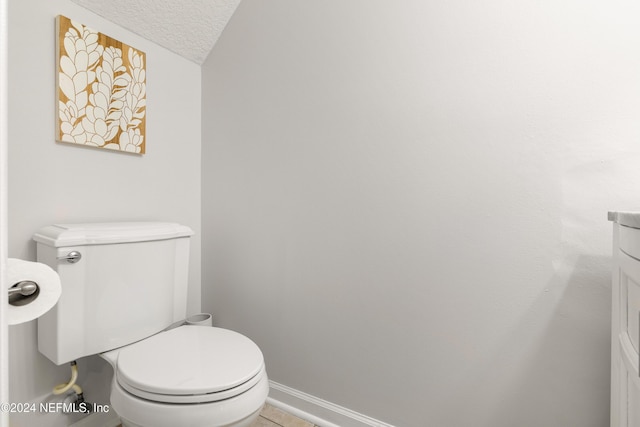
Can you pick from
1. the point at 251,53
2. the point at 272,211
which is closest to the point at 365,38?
the point at 251,53

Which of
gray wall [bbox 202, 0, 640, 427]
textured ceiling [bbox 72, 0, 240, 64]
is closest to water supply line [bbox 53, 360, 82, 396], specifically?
gray wall [bbox 202, 0, 640, 427]

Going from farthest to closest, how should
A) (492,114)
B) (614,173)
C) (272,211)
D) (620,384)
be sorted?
(272,211), (492,114), (614,173), (620,384)

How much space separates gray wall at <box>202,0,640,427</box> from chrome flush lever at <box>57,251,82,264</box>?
668 mm

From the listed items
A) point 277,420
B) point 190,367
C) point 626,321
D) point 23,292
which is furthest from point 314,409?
point 23,292

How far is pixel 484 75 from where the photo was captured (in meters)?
1.04

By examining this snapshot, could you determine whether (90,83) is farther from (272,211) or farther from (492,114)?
(492,114)

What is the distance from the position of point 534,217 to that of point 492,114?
35 centimetres

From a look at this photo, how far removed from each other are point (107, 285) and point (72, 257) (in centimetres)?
15

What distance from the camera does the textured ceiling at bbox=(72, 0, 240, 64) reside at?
1299mm

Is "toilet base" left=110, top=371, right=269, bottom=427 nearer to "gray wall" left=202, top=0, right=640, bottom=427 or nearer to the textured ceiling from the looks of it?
"gray wall" left=202, top=0, right=640, bottom=427

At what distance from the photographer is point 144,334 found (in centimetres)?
120

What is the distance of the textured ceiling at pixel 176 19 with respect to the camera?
4.26 ft

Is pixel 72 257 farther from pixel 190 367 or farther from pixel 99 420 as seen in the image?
A: pixel 99 420

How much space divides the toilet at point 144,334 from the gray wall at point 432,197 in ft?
1.29
